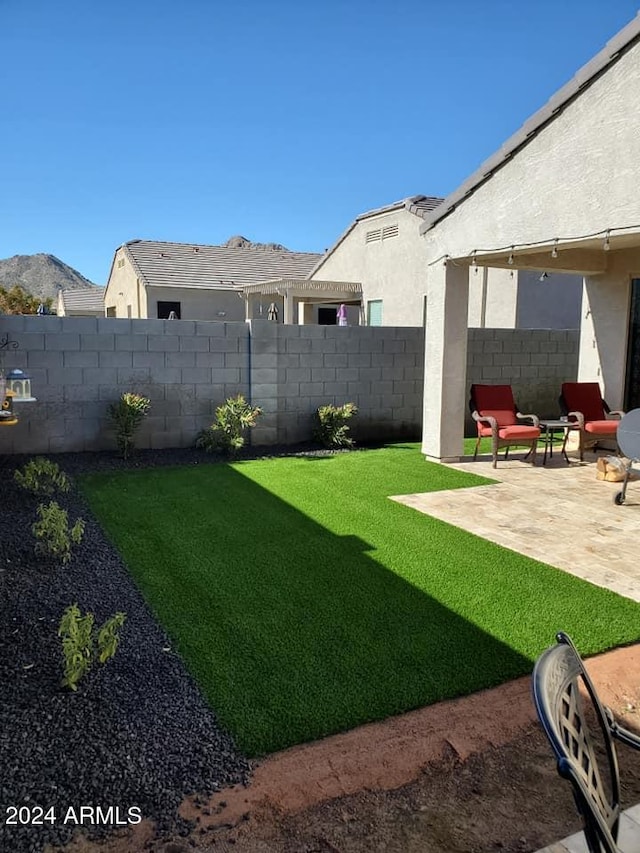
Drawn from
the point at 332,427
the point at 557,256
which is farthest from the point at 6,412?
the point at 557,256

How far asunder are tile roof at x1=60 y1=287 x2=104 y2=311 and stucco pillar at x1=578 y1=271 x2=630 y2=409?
101ft

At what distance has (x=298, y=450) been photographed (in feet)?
35.1

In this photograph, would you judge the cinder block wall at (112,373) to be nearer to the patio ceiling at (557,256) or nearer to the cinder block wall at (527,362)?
the patio ceiling at (557,256)

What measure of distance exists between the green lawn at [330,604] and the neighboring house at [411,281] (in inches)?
295

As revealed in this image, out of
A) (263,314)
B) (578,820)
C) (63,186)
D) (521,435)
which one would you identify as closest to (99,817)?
(578,820)

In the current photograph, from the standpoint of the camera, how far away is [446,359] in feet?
31.7

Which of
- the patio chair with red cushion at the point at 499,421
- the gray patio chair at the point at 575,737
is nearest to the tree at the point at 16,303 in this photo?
the patio chair with red cushion at the point at 499,421

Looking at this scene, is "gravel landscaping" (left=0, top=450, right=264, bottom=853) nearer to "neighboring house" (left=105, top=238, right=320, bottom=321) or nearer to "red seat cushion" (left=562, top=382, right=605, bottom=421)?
"red seat cushion" (left=562, top=382, right=605, bottom=421)

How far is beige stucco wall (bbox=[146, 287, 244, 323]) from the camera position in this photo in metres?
23.9

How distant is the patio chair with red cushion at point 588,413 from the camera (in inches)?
395

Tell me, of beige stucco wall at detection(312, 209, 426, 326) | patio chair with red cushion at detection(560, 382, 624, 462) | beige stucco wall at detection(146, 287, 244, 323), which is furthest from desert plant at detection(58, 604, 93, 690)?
beige stucco wall at detection(146, 287, 244, 323)

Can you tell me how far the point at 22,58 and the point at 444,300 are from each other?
7094mm

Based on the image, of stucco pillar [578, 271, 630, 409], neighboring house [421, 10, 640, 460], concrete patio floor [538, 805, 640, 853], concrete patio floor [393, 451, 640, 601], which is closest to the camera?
concrete patio floor [538, 805, 640, 853]

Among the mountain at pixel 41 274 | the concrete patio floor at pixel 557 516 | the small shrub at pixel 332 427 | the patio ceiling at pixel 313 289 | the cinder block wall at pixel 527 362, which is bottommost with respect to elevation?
the concrete patio floor at pixel 557 516
